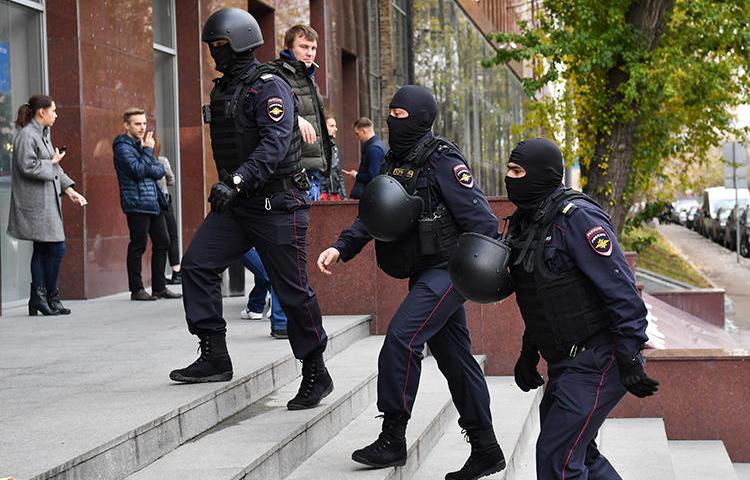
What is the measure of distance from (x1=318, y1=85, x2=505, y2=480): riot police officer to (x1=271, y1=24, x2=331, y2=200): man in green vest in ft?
4.19

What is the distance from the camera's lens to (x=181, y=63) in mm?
15250

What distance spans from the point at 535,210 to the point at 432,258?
2.87 feet

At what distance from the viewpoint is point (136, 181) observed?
11500 mm

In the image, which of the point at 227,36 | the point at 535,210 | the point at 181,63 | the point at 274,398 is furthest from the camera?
the point at 181,63

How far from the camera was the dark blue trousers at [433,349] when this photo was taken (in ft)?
18.8

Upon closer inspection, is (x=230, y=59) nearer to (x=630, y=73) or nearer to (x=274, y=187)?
(x=274, y=187)

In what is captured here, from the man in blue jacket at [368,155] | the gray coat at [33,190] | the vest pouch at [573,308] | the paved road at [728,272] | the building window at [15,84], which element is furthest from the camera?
the paved road at [728,272]

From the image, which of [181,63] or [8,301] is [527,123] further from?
[8,301]

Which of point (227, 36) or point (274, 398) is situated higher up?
point (227, 36)

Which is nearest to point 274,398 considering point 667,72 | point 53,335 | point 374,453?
point 374,453

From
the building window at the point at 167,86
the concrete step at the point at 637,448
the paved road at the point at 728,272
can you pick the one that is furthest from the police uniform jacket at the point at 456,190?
the paved road at the point at 728,272

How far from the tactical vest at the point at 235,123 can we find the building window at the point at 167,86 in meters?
8.58

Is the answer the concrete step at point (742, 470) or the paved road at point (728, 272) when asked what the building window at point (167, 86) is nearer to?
the paved road at point (728, 272)

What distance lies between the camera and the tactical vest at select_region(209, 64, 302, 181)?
629cm
